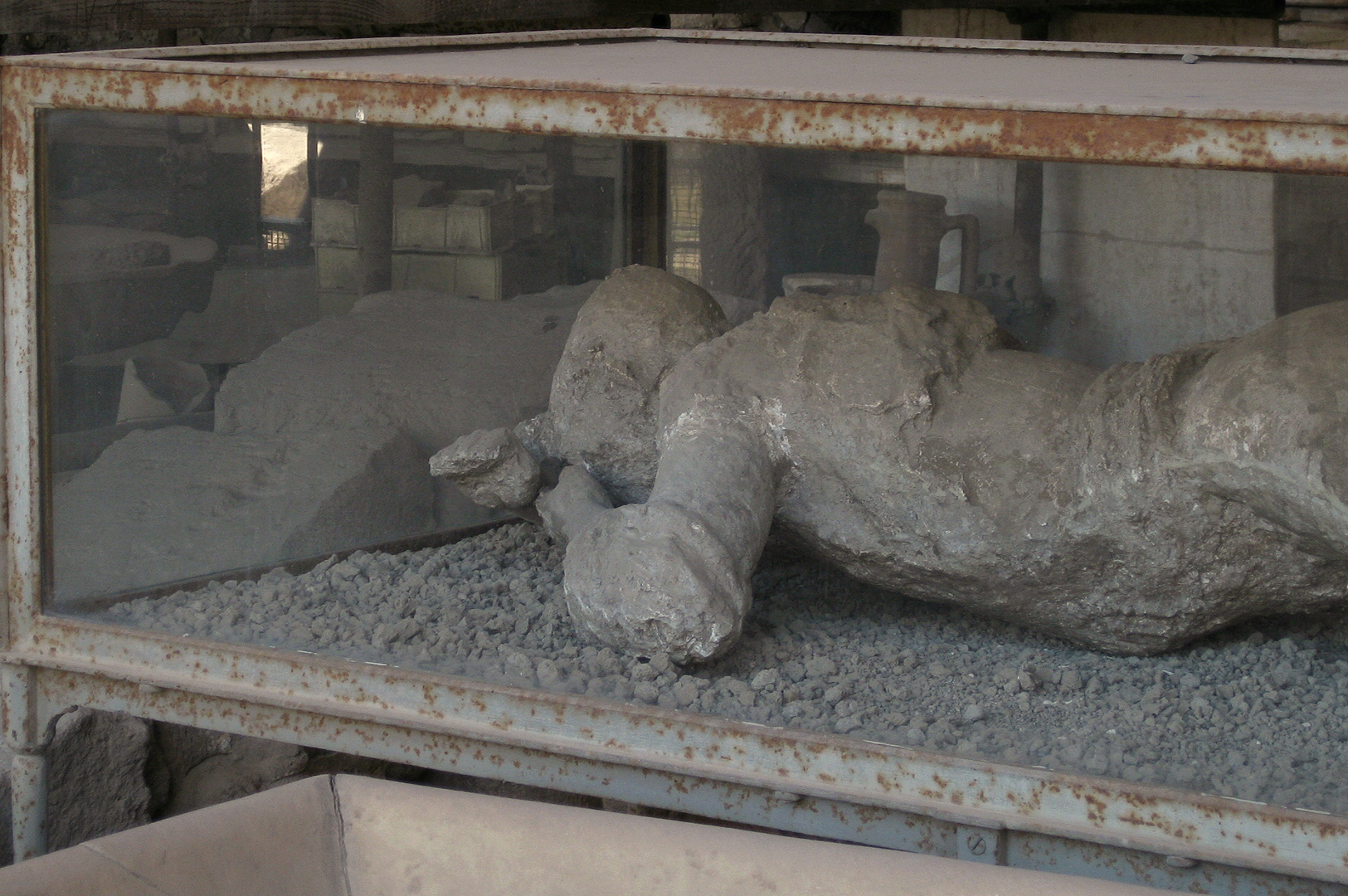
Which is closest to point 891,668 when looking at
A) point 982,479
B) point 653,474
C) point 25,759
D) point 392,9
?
point 982,479

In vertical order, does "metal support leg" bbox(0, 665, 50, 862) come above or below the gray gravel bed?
below

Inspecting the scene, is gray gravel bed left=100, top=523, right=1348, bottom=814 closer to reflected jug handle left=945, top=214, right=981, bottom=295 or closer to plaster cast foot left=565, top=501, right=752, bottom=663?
plaster cast foot left=565, top=501, right=752, bottom=663

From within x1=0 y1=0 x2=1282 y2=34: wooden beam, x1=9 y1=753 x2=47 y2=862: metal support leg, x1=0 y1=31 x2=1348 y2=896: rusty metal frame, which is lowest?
x1=9 y1=753 x2=47 y2=862: metal support leg

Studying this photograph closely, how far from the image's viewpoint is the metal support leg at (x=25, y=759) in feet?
6.97

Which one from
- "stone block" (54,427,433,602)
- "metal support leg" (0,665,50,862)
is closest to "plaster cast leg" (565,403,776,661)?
"stone block" (54,427,433,602)

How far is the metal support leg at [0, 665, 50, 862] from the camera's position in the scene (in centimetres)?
212

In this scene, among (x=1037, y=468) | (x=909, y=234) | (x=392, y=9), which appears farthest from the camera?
(x=909, y=234)

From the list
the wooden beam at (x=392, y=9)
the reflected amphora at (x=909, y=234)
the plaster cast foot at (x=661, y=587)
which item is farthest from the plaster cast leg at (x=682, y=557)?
the wooden beam at (x=392, y=9)

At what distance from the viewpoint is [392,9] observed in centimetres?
287

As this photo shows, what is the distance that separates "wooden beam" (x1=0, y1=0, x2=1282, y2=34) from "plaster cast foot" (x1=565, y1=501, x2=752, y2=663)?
1514 mm

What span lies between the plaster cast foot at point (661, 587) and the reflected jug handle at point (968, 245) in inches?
67.8

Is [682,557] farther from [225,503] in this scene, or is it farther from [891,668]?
[225,503]

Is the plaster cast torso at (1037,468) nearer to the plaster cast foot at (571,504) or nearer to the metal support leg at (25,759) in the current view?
the plaster cast foot at (571,504)

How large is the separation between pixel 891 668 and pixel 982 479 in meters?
0.35
